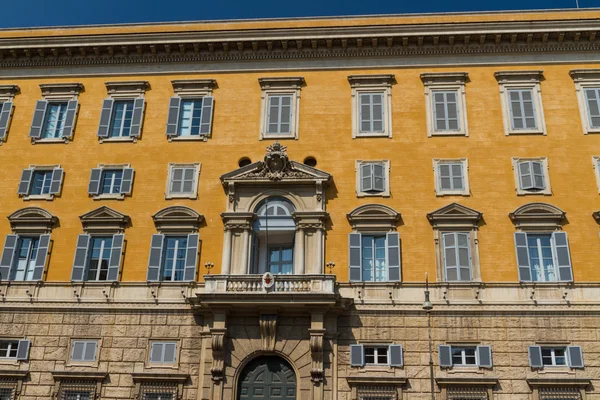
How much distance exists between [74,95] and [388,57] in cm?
1422

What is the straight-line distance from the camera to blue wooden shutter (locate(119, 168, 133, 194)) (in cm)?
2753

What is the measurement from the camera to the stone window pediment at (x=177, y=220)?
26.5 m

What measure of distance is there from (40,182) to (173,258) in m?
7.11

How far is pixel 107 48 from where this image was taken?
99.0 feet

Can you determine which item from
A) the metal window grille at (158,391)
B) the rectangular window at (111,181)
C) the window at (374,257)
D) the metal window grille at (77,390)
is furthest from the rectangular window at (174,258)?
the window at (374,257)

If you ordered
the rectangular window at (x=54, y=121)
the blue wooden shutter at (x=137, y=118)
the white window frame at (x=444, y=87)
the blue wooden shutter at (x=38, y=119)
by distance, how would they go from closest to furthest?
the white window frame at (x=444, y=87), the blue wooden shutter at (x=137, y=118), the blue wooden shutter at (x=38, y=119), the rectangular window at (x=54, y=121)

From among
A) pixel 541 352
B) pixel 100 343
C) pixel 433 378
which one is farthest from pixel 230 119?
pixel 541 352

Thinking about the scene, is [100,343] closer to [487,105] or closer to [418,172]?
[418,172]

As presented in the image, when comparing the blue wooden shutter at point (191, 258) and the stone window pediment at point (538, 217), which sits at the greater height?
the stone window pediment at point (538, 217)

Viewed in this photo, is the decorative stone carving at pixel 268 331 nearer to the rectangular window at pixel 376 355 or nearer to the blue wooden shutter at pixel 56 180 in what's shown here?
the rectangular window at pixel 376 355

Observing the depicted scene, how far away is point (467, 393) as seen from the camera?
23125 millimetres

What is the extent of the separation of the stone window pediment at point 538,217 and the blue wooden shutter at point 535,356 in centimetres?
461

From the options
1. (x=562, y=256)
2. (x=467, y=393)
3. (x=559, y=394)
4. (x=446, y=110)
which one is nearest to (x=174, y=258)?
(x=467, y=393)

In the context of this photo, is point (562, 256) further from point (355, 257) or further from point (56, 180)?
point (56, 180)
